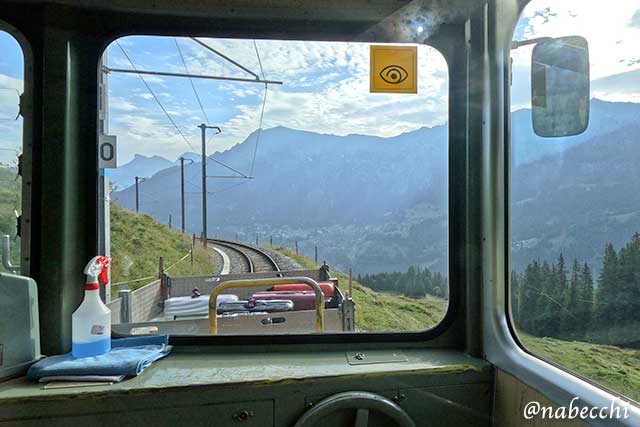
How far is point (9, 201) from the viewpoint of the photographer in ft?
4.46

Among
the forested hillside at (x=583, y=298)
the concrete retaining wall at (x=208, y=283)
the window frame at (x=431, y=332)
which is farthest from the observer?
the concrete retaining wall at (x=208, y=283)

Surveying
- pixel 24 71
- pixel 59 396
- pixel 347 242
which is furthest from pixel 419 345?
pixel 24 71

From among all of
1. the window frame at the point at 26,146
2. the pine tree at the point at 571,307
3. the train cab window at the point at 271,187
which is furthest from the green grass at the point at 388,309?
the window frame at the point at 26,146

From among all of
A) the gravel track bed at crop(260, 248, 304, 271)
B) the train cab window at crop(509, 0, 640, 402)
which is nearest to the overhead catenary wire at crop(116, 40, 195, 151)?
the gravel track bed at crop(260, 248, 304, 271)

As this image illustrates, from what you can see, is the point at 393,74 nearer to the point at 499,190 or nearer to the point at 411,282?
the point at 499,190

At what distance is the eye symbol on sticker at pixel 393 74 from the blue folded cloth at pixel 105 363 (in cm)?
130

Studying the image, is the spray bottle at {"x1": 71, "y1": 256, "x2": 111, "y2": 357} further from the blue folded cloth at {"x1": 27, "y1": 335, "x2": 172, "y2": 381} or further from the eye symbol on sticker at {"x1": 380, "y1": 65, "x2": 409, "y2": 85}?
the eye symbol on sticker at {"x1": 380, "y1": 65, "x2": 409, "y2": 85}

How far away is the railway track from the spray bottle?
1.40ft

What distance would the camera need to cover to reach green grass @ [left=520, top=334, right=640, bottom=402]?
0.92 m

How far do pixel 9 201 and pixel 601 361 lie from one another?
76.5 inches

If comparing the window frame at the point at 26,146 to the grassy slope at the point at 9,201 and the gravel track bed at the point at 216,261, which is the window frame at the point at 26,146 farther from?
the gravel track bed at the point at 216,261

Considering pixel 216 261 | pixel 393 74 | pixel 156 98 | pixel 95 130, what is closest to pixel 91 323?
pixel 216 261

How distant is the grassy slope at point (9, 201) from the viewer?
Result: 1349 millimetres

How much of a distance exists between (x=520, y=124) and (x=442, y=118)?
0.28 m
